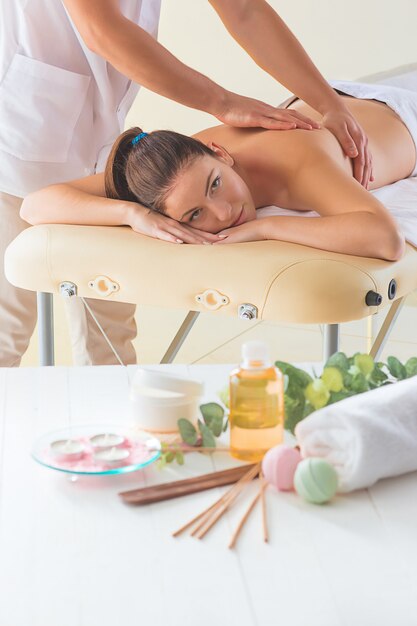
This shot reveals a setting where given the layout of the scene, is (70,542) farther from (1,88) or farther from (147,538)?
(1,88)

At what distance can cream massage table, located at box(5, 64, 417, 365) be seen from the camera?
166cm

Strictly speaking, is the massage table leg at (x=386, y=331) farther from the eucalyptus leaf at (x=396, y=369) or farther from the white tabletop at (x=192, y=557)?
the white tabletop at (x=192, y=557)

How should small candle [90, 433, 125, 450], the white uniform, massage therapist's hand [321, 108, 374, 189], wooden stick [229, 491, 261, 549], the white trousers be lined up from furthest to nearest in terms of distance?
the white trousers, the white uniform, massage therapist's hand [321, 108, 374, 189], small candle [90, 433, 125, 450], wooden stick [229, 491, 261, 549]

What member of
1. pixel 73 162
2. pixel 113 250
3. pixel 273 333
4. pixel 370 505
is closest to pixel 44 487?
pixel 370 505

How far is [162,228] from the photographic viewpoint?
1863 mm

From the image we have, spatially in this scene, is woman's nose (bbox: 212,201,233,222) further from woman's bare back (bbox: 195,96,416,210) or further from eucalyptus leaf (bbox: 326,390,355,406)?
eucalyptus leaf (bbox: 326,390,355,406)

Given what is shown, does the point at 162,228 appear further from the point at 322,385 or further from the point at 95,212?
the point at 322,385

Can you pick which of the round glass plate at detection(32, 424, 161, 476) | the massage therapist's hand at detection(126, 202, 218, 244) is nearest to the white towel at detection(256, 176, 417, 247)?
the massage therapist's hand at detection(126, 202, 218, 244)

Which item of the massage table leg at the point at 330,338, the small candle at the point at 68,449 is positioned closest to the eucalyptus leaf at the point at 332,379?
the small candle at the point at 68,449

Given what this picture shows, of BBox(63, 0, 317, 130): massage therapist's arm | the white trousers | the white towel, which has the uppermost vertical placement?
BBox(63, 0, 317, 130): massage therapist's arm

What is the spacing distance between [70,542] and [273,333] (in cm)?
279

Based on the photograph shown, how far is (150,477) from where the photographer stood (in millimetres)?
1159

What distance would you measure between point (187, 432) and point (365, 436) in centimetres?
24

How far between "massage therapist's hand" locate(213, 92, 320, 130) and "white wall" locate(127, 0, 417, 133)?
212cm
